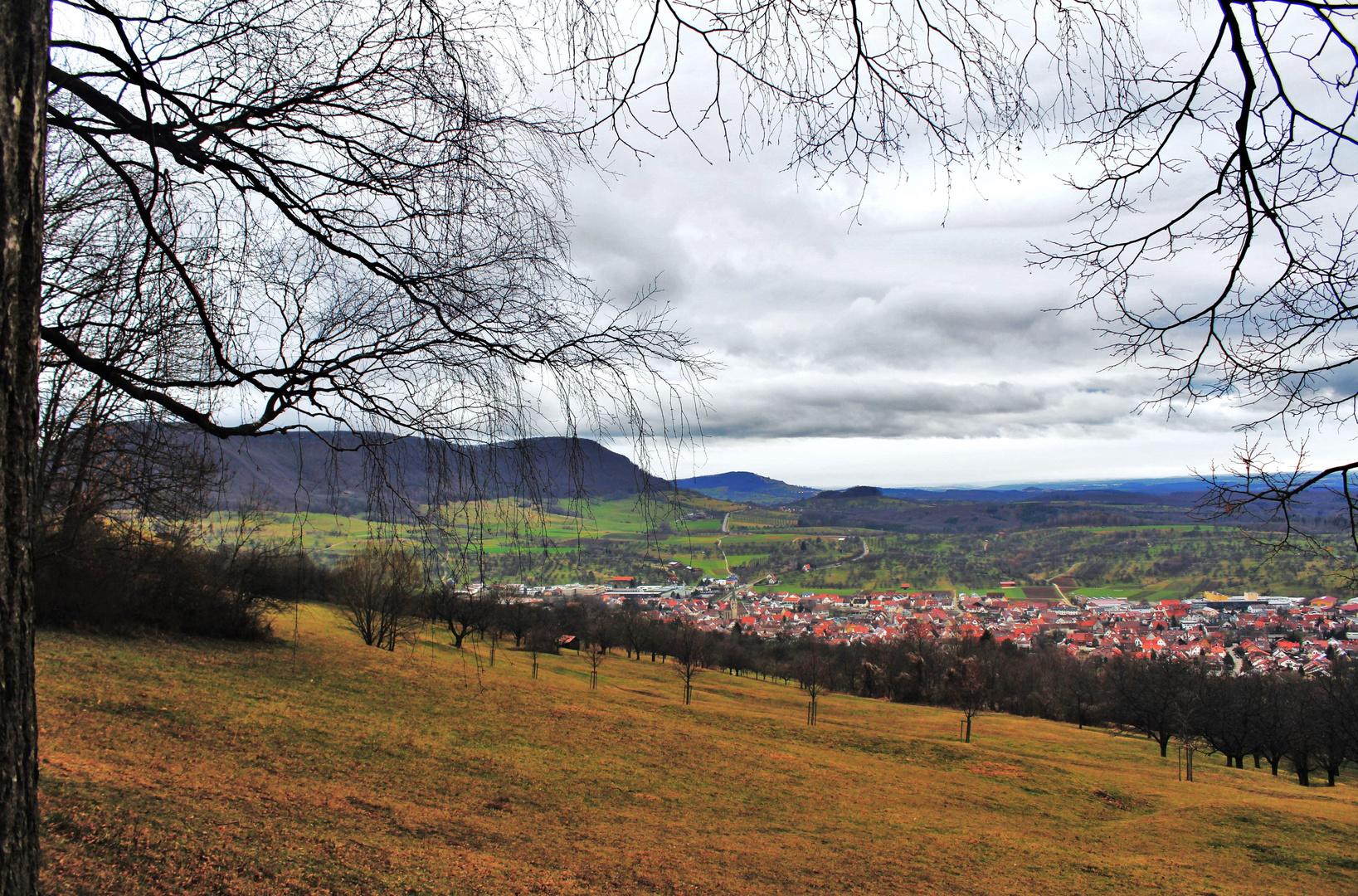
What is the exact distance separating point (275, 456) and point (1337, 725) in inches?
1788

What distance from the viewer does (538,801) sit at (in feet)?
39.9

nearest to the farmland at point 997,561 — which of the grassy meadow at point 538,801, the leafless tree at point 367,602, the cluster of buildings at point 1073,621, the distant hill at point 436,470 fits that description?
the leafless tree at point 367,602

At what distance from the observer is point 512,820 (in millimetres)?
10602

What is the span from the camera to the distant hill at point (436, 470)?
2494mm

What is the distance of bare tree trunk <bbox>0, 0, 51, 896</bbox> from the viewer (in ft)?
4.15

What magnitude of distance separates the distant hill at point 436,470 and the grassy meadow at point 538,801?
3.70m

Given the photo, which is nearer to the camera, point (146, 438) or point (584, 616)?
point (146, 438)

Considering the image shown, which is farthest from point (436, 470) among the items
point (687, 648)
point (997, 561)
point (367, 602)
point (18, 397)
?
point (997, 561)

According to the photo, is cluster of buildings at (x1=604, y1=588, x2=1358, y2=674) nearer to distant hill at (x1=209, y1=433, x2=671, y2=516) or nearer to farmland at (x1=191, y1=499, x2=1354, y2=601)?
farmland at (x1=191, y1=499, x2=1354, y2=601)

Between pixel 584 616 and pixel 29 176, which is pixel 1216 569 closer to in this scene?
pixel 584 616

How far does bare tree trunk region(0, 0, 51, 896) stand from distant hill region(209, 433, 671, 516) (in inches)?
49.2

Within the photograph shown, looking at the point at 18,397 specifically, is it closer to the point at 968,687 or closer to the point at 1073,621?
the point at 968,687

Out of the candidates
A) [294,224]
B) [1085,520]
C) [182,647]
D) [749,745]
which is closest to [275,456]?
[294,224]

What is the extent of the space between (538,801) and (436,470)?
38.9ft
